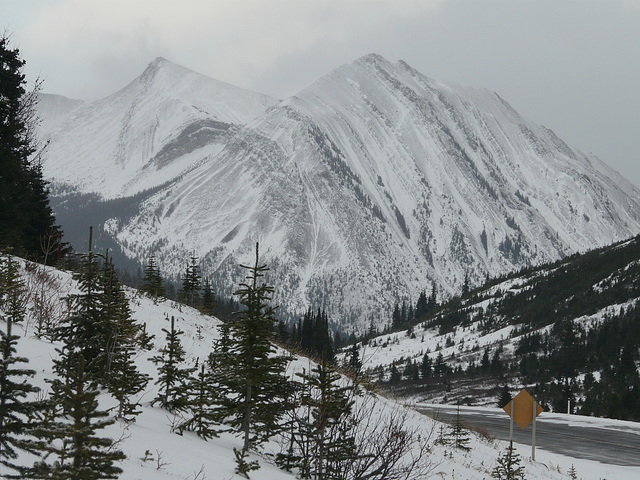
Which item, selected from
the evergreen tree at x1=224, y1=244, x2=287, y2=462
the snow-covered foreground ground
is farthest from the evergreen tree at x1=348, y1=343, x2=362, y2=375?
the evergreen tree at x1=224, y1=244, x2=287, y2=462

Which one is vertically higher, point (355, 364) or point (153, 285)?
point (153, 285)

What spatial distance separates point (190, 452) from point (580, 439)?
23498 millimetres

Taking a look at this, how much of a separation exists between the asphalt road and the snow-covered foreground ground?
5.21 feet

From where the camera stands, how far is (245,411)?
33.0 feet

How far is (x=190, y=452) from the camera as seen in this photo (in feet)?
27.1

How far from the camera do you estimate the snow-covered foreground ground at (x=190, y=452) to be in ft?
23.3

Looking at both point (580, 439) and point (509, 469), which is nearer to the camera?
point (509, 469)

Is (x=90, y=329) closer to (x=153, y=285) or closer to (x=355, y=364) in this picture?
(x=355, y=364)

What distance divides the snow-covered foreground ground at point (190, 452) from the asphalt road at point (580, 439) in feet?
5.21

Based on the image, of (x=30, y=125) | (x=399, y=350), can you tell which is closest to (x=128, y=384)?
(x=30, y=125)

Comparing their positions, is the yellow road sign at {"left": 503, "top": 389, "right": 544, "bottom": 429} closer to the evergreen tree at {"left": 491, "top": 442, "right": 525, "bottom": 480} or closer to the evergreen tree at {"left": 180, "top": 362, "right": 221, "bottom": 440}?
the evergreen tree at {"left": 491, "top": 442, "right": 525, "bottom": 480}

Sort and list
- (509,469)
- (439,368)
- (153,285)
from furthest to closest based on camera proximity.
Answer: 1. (439,368)
2. (153,285)
3. (509,469)

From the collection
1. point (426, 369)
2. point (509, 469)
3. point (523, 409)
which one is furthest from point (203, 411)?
point (426, 369)

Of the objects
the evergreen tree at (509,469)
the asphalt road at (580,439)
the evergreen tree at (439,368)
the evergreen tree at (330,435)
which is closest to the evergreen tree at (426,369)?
the evergreen tree at (439,368)
